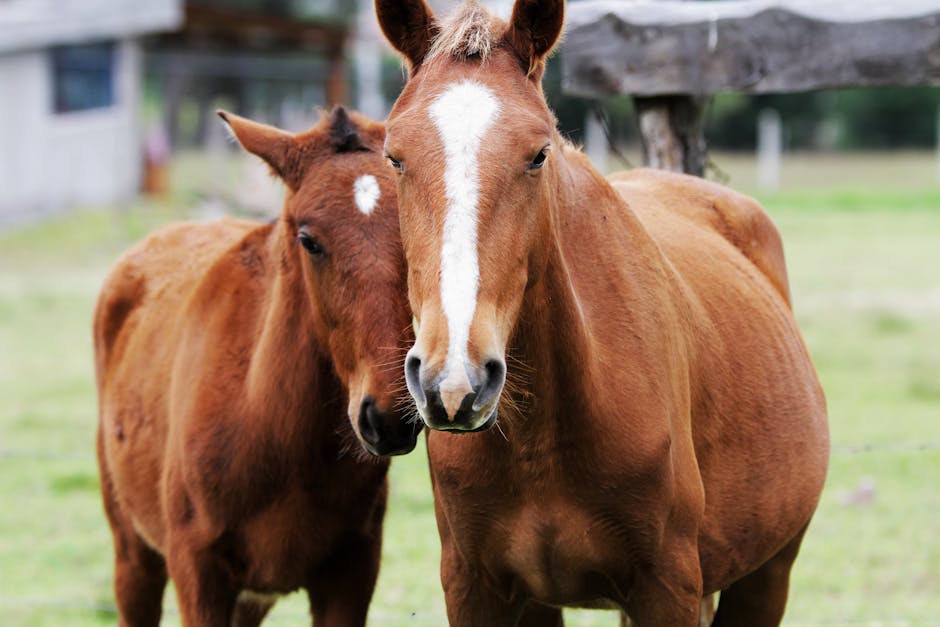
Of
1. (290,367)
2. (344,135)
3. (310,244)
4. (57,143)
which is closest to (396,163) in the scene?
(310,244)

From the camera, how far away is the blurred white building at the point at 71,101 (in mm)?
22094

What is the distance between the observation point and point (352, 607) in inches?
158

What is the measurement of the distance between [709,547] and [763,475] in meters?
0.37

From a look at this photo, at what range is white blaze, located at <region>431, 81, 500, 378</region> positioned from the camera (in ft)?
7.98

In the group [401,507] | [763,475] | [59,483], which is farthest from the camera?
[59,483]

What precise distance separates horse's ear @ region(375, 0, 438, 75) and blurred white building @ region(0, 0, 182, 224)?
20.5 meters

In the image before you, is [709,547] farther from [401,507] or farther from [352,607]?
[401,507]

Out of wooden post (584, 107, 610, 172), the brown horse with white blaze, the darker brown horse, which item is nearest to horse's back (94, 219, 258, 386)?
the darker brown horse

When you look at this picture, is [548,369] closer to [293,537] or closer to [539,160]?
[539,160]

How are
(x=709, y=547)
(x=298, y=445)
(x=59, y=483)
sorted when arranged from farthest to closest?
(x=59, y=483) → (x=298, y=445) → (x=709, y=547)

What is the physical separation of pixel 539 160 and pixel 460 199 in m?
0.25

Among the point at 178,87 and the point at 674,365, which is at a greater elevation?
the point at 674,365

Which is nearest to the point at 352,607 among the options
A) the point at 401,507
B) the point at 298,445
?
the point at 298,445

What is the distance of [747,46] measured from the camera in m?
4.82
